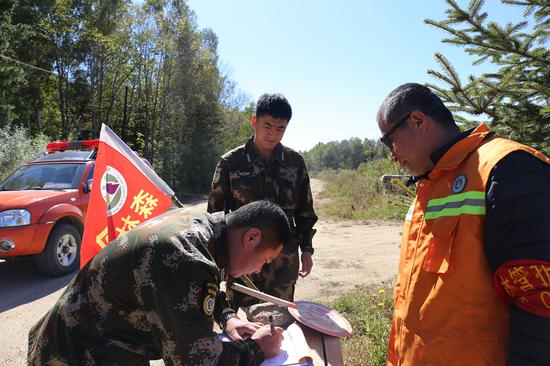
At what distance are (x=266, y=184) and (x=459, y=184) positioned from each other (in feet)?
5.33

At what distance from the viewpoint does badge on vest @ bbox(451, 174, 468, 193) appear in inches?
49.3

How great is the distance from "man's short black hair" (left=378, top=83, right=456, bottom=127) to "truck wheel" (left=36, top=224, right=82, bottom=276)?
16.9 ft

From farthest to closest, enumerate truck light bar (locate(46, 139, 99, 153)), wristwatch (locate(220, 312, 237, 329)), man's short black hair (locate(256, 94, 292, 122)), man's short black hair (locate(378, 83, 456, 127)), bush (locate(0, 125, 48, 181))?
bush (locate(0, 125, 48, 181)) → truck light bar (locate(46, 139, 99, 153)) → man's short black hair (locate(256, 94, 292, 122)) → wristwatch (locate(220, 312, 237, 329)) → man's short black hair (locate(378, 83, 456, 127))

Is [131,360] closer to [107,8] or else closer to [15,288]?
[15,288]

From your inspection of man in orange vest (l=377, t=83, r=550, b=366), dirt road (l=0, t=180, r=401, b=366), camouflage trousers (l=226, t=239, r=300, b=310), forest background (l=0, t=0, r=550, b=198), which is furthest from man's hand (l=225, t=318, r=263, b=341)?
forest background (l=0, t=0, r=550, b=198)

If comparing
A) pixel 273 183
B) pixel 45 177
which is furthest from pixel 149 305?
pixel 45 177

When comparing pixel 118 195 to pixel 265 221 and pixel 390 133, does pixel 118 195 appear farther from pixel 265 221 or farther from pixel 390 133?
pixel 390 133

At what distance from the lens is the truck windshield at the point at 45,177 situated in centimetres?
571

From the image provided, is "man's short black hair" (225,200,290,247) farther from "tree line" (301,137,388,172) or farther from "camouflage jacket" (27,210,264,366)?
"tree line" (301,137,388,172)

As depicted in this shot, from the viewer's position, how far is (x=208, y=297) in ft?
4.20

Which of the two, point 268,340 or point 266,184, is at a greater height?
point 266,184

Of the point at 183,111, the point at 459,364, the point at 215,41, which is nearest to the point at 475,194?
the point at 459,364


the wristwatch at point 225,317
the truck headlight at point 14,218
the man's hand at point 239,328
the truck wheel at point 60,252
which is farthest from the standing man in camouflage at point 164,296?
the truck wheel at point 60,252

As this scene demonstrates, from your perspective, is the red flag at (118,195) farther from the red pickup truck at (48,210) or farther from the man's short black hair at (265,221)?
the red pickup truck at (48,210)
